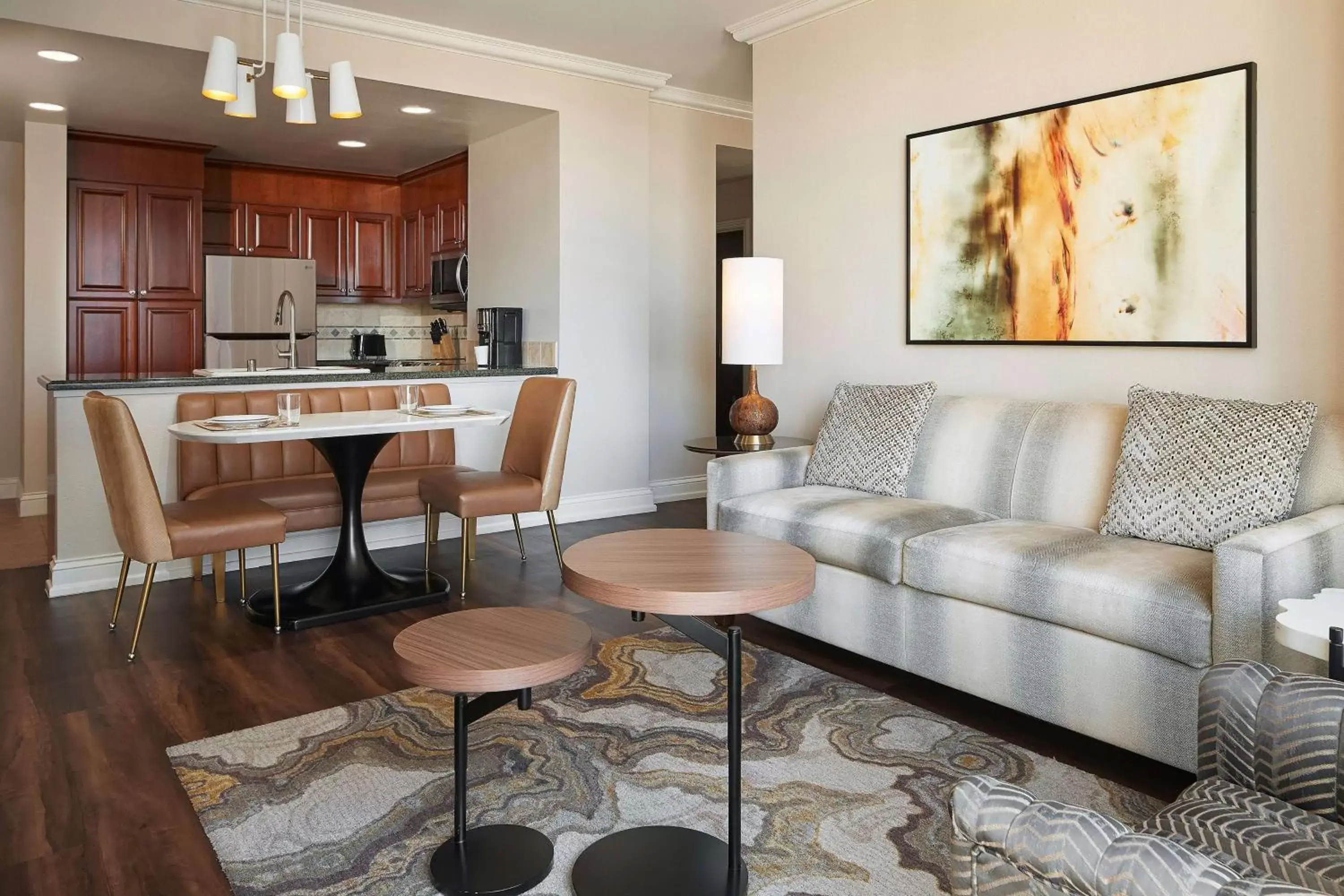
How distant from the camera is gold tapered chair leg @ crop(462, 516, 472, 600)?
4.09m

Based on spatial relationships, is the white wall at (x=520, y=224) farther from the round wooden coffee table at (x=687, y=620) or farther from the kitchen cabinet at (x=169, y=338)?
the round wooden coffee table at (x=687, y=620)

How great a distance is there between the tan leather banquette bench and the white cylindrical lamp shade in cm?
161

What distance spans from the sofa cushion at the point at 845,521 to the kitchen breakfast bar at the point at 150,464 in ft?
6.03

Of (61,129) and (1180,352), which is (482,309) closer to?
(61,129)

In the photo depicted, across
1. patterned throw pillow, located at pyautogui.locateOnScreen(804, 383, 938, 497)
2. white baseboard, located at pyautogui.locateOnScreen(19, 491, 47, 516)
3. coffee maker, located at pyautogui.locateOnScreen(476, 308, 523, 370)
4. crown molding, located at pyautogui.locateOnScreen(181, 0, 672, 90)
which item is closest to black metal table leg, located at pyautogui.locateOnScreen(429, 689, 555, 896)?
patterned throw pillow, located at pyautogui.locateOnScreen(804, 383, 938, 497)

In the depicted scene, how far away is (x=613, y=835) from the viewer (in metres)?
2.06

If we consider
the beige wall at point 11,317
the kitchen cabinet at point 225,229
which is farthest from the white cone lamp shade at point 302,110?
the beige wall at point 11,317

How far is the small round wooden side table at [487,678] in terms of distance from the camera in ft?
5.85

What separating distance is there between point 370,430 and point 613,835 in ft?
6.74

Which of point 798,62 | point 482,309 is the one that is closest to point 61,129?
point 482,309

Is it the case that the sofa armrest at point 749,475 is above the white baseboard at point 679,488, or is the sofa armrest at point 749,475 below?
above

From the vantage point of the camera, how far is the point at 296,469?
458 centimetres

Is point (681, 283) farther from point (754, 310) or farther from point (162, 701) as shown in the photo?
point (162, 701)

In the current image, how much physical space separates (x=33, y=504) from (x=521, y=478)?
369 centimetres
